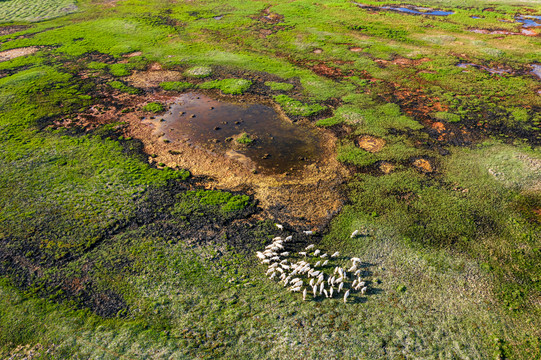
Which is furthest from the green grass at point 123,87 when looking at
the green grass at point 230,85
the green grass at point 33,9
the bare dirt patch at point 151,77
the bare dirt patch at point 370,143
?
the green grass at point 33,9

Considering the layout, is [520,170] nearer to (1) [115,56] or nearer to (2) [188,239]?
(2) [188,239]

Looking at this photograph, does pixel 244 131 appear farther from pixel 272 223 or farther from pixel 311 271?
pixel 311 271

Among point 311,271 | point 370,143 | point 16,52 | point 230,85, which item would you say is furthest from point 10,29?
point 311,271

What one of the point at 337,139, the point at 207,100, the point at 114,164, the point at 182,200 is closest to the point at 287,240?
the point at 182,200

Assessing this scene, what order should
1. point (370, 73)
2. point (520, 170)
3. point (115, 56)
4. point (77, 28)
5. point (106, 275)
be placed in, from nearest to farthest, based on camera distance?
point (106, 275) < point (520, 170) < point (370, 73) < point (115, 56) < point (77, 28)

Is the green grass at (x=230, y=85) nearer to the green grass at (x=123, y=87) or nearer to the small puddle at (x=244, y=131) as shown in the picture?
the small puddle at (x=244, y=131)

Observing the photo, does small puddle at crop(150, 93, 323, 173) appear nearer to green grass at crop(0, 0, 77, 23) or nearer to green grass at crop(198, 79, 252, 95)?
green grass at crop(198, 79, 252, 95)
